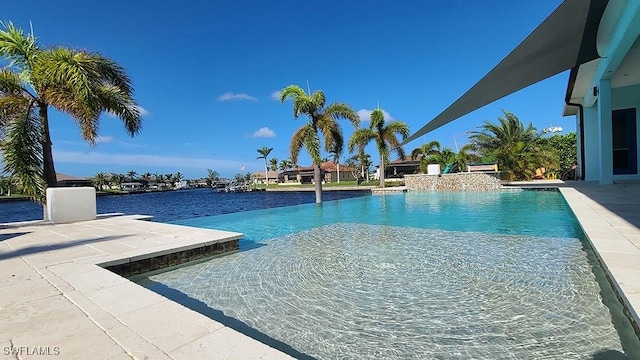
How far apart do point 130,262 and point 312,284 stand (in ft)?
7.96

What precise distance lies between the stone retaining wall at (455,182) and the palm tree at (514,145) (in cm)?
391

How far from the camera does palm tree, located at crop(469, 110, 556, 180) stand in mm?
19797

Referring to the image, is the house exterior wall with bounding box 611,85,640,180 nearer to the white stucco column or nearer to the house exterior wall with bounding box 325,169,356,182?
the white stucco column

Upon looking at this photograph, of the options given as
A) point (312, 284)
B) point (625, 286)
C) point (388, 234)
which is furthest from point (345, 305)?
point (388, 234)

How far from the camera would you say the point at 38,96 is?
25.1 ft

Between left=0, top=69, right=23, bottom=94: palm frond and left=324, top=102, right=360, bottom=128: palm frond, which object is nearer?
left=0, top=69, right=23, bottom=94: palm frond

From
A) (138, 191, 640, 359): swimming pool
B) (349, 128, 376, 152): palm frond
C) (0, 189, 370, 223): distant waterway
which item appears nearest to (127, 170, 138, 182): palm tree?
(0, 189, 370, 223): distant waterway

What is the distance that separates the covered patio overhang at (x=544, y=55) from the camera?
3977mm

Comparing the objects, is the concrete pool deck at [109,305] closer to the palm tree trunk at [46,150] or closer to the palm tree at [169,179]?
the palm tree trunk at [46,150]

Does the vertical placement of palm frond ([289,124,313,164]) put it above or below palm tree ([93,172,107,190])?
above

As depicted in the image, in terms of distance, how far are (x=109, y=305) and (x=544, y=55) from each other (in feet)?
21.4

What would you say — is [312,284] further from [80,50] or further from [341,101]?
[341,101]

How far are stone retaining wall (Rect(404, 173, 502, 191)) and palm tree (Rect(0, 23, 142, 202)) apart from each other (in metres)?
16.2

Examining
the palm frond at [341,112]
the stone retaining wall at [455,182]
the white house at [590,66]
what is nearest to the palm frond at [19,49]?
the white house at [590,66]
